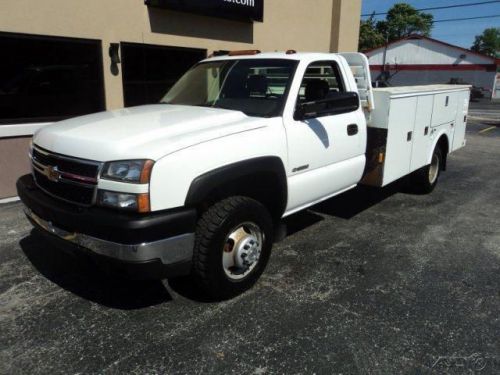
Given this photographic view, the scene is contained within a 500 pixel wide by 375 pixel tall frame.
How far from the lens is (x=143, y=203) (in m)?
2.79

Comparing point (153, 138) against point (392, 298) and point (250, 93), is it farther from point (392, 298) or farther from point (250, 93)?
point (392, 298)

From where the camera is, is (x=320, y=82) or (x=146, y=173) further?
(x=320, y=82)

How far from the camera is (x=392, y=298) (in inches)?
142

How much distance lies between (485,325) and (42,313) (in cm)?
331

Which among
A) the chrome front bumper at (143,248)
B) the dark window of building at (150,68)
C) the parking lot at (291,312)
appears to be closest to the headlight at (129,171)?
the chrome front bumper at (143,248)

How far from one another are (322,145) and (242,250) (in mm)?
1335

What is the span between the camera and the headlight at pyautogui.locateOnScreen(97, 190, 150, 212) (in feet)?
9.15

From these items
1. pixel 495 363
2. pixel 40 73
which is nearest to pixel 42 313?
pixel 495 363

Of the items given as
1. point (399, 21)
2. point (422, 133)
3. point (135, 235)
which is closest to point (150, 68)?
point (422, 133)

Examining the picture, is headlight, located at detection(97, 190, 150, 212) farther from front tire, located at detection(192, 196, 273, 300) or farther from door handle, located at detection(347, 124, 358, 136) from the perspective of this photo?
door handle, located at detection(347, 124, 358, 136)

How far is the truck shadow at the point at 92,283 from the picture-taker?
3.52 metres

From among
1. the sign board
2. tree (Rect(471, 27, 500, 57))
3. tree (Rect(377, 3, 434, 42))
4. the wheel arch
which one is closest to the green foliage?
tree (Rect(377, 3, 434, 42))

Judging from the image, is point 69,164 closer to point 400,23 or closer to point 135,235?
point 135,235

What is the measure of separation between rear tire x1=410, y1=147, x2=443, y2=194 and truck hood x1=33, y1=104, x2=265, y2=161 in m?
3.84
